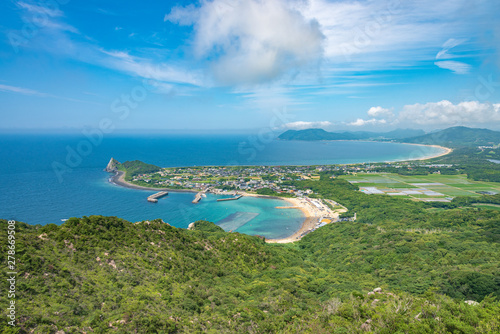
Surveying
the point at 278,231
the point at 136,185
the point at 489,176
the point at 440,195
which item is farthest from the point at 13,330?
the point at 489,176

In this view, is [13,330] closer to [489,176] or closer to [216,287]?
[216,287]

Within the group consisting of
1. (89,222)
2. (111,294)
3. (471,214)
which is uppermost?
(89,222)

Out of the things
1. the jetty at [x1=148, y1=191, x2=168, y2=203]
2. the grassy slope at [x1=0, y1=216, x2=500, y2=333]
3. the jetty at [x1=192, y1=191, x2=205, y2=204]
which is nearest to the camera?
the grassy slope at [x1=0, y1=216, x2=500, y2=333]

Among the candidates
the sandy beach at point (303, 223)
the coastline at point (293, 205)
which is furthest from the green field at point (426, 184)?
the coastline at point (293, 205)

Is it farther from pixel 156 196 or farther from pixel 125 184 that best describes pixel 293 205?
pixel 125 184

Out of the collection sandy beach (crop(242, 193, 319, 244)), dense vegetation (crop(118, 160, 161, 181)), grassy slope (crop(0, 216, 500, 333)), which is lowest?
sandy beach (crop(242, 193, 319, 244))

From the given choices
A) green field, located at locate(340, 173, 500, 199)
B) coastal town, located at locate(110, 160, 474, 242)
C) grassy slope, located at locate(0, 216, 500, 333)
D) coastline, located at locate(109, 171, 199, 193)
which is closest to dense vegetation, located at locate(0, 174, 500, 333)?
grassy slope, located at locate(0, 216, 500, 333)

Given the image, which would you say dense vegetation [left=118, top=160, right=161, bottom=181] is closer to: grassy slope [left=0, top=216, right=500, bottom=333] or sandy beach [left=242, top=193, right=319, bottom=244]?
sandy beach [left=242, top=193, right=319, bottom=244]
